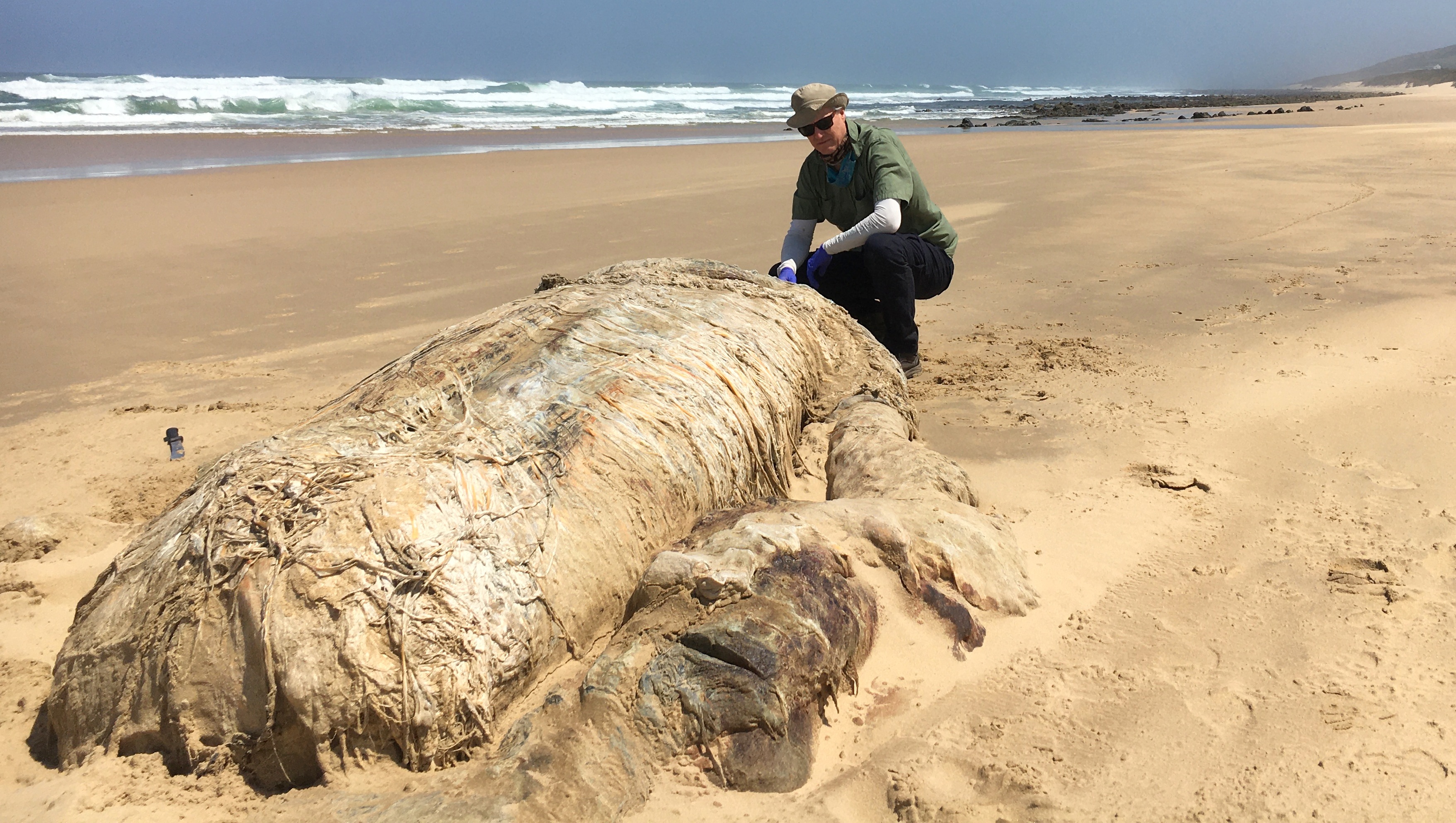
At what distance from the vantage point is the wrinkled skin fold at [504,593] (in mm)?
1976

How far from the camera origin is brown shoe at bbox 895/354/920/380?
193 inches

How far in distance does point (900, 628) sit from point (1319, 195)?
972cm

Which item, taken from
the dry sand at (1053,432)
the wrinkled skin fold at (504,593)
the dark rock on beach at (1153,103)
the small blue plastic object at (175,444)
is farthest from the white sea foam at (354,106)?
the wrinkled skin fold at (504,593)

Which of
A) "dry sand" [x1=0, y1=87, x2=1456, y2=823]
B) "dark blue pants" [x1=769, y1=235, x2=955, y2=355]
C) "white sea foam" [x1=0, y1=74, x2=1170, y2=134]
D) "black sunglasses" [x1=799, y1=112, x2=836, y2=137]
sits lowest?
"dry sand" [x1=0, y1=87, x2=1456, y2=823]

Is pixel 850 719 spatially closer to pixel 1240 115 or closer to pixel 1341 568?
pixel 1341 568

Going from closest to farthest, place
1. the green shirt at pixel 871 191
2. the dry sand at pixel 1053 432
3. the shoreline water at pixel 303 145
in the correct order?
the dry sand at pixel 1053 432
the green shirt at pixel 871 191
the shoreline water at pixel 303 145

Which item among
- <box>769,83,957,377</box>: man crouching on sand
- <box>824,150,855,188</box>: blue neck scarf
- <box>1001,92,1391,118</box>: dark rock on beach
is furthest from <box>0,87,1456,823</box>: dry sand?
<box>1001,92,1391,118</box>: dark rock on beach

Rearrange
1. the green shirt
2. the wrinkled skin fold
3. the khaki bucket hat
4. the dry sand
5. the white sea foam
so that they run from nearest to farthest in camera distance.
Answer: the wrinkled skin fold
the dry sand
the khaki bucket hat
the green shirt
the white sea foam

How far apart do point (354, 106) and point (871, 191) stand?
30.1m

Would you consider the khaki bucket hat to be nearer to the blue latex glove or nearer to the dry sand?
the blue latex glove

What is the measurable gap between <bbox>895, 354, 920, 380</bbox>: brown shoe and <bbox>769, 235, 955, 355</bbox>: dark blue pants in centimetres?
2

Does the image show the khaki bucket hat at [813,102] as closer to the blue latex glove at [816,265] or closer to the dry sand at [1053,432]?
the blue latex glove at [816,265]

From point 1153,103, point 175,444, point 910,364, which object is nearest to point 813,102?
point 910,364

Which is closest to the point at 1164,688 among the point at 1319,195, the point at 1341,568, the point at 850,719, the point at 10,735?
the point at 850,719
